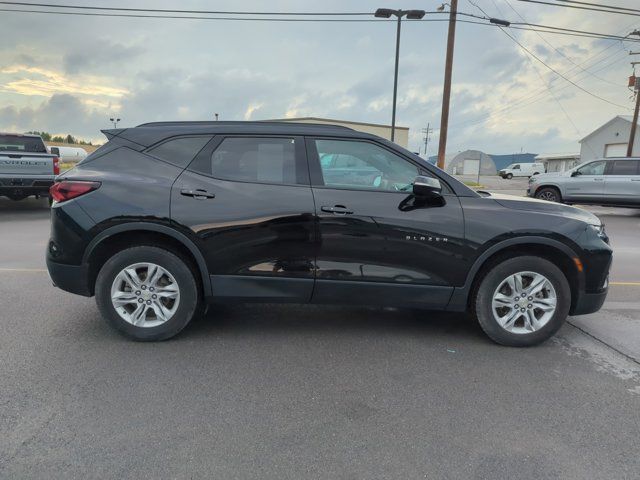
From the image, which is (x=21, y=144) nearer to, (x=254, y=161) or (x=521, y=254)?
(x=254, y=161)

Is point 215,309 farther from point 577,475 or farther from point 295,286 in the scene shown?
point 577,475

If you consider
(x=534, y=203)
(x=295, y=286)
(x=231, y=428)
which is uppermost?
(x=534, y=203)

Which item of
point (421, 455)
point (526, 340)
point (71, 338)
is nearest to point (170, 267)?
Answer: point (71, 338)

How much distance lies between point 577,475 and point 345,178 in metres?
2.58

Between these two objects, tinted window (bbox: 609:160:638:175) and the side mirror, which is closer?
the side mirror

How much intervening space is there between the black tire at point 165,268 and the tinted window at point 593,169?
14696 mm

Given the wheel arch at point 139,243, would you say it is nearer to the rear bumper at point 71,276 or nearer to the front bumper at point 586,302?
the rear bumper at point 71,276

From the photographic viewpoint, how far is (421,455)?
8.25 feet

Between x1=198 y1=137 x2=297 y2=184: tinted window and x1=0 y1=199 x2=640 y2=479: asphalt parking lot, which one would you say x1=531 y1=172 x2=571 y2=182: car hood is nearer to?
x1=0 y1=199 x2=640 y2=479: asphalt parking lot

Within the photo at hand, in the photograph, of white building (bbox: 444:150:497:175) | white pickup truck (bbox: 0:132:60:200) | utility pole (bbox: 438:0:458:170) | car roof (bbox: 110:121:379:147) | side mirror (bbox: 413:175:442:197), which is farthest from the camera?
white building (bbox: 444:150:497:175)

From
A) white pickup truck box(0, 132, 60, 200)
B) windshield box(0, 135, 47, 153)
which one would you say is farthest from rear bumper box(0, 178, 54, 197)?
windshield box(0, 135, 47, 153)

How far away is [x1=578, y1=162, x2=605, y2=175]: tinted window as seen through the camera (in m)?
14.7

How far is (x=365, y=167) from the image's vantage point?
4035 mm

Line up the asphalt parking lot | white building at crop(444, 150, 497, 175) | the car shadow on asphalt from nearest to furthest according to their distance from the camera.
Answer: the asphalt parking lot → the car shadow on asphalt → white building at crop(444, 150, 497, 175)
